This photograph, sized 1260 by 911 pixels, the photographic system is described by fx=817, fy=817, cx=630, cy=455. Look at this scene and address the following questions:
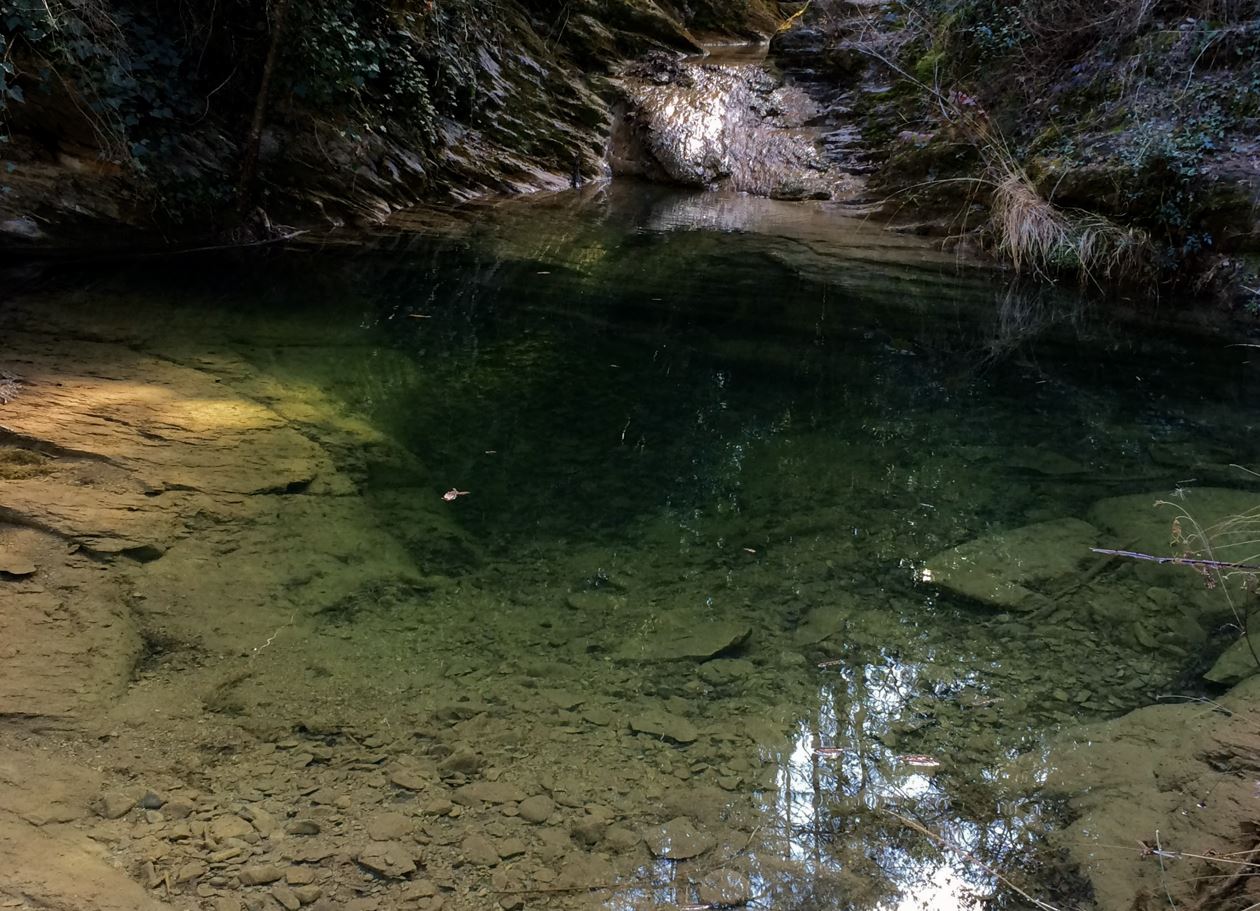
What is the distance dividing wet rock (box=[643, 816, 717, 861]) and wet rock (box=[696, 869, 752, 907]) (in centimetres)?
8

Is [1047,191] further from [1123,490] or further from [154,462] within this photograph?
[154,462]

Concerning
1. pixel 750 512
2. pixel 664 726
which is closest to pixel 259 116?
pixel 750 512

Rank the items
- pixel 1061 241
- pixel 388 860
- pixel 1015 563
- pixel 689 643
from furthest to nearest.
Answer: pixel 1061 241, pixel 1015 563, pixel 689 643, pixel 388 860

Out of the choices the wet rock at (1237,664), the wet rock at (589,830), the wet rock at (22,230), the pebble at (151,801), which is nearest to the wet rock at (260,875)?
the pebble at (151,801)

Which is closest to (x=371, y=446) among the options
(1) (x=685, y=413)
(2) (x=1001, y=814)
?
(1) (x=685, y=413)

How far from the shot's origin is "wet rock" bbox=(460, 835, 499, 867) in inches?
74.9

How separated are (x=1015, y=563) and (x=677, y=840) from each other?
6.88 feet

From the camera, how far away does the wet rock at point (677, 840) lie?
6.50 ft

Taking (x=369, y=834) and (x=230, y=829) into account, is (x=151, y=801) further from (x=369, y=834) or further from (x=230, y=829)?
(x=369, y=834)

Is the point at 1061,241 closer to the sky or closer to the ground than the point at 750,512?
closer to the sky

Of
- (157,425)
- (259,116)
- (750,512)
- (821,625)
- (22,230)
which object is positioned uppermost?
(259,116)

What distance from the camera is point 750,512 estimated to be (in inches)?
147

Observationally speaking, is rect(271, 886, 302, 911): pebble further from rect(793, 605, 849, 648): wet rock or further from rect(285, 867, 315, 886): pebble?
rect(793, 605, 849, 648): wet rock

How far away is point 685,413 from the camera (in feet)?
15.4
